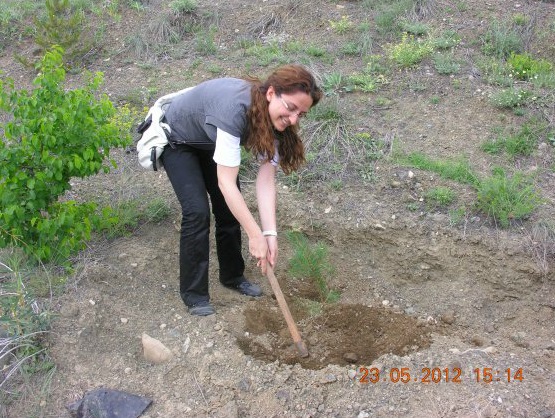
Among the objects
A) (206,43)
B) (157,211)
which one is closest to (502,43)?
(206,43)

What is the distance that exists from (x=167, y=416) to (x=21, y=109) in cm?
190

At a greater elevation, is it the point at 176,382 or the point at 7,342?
the point at 7,342

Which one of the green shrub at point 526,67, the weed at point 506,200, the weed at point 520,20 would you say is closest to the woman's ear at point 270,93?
the weed at point 506,200

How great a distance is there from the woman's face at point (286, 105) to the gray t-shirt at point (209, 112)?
0.43ft

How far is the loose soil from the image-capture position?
3.10 meters

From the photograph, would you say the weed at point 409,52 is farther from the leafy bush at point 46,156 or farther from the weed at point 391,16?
the leafy bush at point 46,156

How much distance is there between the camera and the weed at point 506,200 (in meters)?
4.18

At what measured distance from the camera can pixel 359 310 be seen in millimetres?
3902

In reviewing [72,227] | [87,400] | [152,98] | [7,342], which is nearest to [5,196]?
[72,227]

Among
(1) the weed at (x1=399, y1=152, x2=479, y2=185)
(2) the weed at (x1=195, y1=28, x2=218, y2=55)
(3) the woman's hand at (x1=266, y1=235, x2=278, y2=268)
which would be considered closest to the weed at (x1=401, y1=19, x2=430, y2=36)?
(1) the weed at (x1=399, y1=152, x2=479, y2=185)

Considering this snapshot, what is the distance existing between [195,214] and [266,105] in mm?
783

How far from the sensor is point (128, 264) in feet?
13.2

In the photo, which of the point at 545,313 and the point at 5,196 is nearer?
the point at 5,196

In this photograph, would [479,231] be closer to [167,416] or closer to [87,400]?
[167,416]
